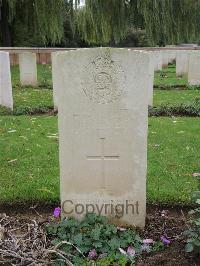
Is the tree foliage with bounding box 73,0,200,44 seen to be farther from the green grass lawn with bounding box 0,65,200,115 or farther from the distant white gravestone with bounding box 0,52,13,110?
the distant white gravestone with bounding box 0,52,13,110

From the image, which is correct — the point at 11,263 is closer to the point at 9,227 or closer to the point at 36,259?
the point at 36,259

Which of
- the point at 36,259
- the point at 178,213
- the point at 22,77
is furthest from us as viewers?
the point at 22,77

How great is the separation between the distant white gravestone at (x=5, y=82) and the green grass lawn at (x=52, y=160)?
0.97m

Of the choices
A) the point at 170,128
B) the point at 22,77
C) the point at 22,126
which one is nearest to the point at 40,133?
the point at 22,126

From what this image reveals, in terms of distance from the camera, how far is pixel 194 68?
1199 cm

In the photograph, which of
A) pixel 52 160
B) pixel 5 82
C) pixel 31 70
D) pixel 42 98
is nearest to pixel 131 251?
pixel 52 160

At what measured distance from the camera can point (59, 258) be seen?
291 centimetres

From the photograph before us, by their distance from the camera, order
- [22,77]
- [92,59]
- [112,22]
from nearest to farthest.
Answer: [92,59], [22,77], [112,22]

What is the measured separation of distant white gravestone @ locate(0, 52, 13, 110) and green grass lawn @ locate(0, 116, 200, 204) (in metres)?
0.97

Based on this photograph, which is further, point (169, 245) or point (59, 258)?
point (169, 245)

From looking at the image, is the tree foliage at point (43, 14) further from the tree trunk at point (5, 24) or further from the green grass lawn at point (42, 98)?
the green grass lawn at point (42, 98)

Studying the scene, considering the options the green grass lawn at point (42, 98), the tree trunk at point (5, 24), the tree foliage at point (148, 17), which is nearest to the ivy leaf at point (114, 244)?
the green grass lawn at point (42, 98)

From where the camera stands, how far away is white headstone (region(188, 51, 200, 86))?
11.9 metres

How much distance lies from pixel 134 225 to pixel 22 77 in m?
9.32
